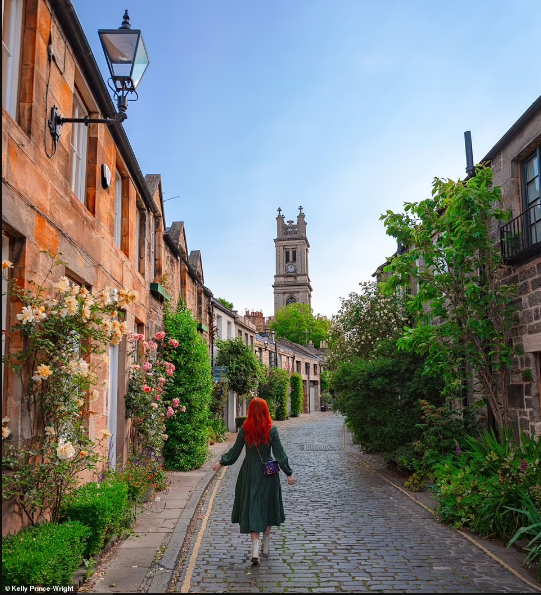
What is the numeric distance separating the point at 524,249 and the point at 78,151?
6669 millimetres

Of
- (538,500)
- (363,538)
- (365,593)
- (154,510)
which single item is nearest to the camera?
(365,593)

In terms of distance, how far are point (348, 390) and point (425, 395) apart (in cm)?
180

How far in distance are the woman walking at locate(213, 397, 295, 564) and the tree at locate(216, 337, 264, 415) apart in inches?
716

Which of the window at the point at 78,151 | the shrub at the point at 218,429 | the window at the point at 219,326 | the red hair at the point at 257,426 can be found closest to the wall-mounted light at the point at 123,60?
the window at the point at 78,151

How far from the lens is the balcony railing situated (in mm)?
9320

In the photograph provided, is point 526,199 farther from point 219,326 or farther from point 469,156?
point 219,326

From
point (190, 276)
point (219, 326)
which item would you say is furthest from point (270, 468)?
point (219, 326)

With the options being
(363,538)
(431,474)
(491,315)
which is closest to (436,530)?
(363,538)

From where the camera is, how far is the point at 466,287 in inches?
391

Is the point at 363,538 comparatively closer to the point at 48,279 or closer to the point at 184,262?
the point at 48,279

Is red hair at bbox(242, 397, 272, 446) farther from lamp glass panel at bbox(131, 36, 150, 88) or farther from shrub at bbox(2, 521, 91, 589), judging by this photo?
lamp glass panel at bbox(131, 36, 150, 88)

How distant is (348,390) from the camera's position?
1353 cm

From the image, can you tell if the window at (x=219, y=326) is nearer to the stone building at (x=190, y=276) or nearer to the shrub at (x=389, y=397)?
the stone building at (x=190, y=276)

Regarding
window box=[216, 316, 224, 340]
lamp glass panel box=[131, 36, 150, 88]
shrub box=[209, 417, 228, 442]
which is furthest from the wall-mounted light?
window box=[216, 316, 224, 340]
